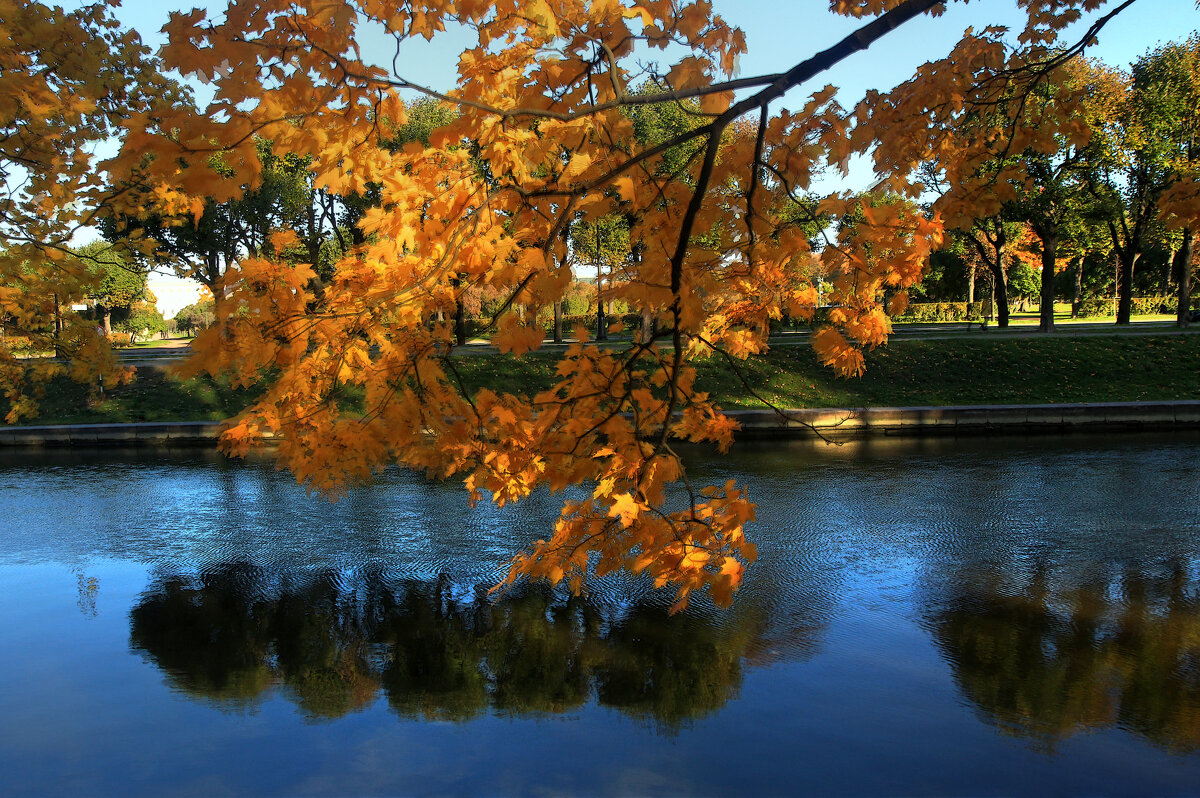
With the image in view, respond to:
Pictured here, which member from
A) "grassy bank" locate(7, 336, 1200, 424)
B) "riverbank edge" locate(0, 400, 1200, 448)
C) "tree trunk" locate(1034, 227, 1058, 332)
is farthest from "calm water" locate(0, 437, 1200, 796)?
"tree trunk" locate(1034, 227, 1058, 332)

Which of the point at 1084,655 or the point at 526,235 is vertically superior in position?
the point at 526,235

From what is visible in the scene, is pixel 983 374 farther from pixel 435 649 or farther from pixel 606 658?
pixel 435 649

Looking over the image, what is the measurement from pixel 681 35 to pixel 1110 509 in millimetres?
8428

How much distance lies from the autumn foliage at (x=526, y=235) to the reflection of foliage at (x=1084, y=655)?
97.1 inches

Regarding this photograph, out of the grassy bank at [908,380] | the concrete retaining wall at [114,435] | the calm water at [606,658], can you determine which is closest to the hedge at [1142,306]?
the grassy bank at [908,380]

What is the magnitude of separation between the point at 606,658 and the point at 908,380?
1528 centimetres

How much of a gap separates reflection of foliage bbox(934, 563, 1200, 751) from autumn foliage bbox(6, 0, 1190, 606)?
2.47 meters

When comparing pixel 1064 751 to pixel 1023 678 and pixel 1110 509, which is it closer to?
pixel 1023 678

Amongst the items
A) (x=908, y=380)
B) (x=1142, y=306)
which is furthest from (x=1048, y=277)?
(x=1142, y=306)

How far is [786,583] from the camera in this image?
6824 millimetres

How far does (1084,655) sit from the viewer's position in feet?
17.5

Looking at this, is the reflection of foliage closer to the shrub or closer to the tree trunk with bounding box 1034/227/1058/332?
the tree trunk with bounding box 1034/227/1058/332

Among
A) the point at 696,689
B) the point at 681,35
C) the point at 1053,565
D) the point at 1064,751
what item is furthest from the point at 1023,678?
the point at 681,35

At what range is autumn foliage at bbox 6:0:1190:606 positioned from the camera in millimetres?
2674
